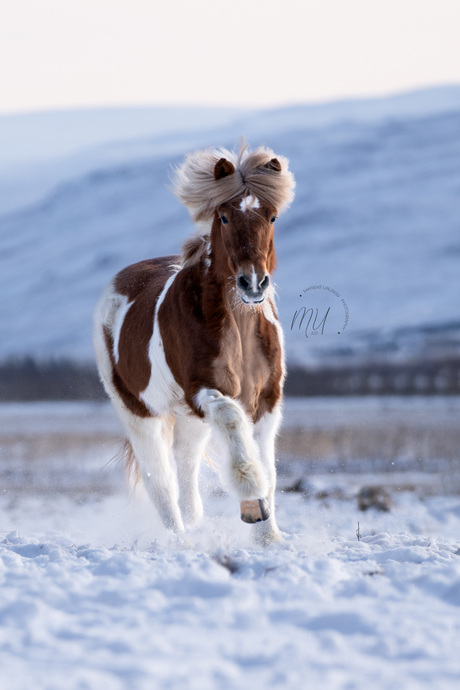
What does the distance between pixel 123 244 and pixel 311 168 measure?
14549mm

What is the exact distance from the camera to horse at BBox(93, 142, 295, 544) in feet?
16.1

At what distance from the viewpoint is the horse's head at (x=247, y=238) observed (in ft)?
15.6

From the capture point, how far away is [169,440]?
6.34 meters

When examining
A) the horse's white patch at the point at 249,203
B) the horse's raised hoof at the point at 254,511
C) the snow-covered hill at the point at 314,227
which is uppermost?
the horse's white patch at the point at 249,203

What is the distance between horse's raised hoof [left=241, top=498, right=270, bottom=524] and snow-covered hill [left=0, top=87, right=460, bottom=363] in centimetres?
2753

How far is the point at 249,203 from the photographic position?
507cm

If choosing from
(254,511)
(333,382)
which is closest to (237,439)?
(254,511)

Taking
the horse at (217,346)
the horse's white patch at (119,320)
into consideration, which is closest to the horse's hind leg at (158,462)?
the horse at (217,346)

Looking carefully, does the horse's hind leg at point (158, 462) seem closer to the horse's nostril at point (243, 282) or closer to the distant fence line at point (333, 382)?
the horse's nostril at point (243, 282)

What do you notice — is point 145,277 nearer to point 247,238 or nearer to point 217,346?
point 217,346

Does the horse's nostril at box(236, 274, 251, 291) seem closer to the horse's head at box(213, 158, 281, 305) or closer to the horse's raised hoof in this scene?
the horse's head at box(213, 158, 281, 305)

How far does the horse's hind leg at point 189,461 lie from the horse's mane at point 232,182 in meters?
1.54

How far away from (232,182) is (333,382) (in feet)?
63.5

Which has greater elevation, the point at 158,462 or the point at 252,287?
the point at 252,287
